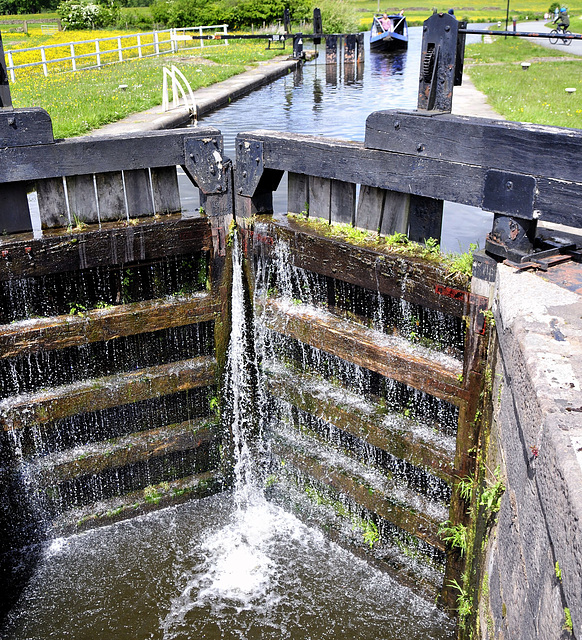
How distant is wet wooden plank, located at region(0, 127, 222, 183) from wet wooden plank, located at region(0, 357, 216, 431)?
184 cm

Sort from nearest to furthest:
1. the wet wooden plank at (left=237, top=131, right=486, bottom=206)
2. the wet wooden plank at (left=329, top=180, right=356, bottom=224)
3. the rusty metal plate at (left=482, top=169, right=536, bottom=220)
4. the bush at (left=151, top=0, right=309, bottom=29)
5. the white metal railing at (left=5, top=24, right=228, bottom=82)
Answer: the rusty metal plate at (left=482, top=169, right=536, bottom=220), the wet wooden plank at (left=237, top=131, right=486, bottom=206), the wet wooden plank at (left=329, top=180, right=356, bottom=224), the white metal railing at (left=5, top=24, right=228, bottom=82), the bush at (left=151, top=0, right=309, bottom=29)

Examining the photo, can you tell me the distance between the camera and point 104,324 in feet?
19.2

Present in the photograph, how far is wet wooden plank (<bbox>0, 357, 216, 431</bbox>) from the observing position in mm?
5840

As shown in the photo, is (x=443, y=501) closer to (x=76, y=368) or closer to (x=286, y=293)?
(x=286, y=293)

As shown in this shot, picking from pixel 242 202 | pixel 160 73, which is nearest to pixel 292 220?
pixel 242 202

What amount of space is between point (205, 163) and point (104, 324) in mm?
1655

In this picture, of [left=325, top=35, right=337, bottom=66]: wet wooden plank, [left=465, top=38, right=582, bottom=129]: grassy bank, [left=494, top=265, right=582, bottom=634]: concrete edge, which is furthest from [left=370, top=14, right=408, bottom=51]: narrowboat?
[left=494, top=265, right=582, bottom=634]: concrete edge

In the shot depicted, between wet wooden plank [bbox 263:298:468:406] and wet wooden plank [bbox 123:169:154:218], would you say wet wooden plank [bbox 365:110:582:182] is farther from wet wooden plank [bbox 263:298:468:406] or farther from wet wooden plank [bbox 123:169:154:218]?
wet wooden plank [bbox 123:169:154:218]

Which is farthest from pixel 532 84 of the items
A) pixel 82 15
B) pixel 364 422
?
pixel 82 15

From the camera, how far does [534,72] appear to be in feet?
75.4

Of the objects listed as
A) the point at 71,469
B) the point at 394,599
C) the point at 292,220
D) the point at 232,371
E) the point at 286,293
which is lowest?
the point at 394,599

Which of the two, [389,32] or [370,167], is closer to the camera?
[370,167]

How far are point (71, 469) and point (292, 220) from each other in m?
3.02

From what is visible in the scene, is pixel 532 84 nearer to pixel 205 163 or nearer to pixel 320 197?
pixel 320 197
